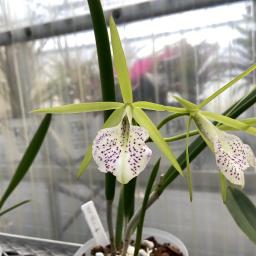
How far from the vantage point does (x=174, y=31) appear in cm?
81

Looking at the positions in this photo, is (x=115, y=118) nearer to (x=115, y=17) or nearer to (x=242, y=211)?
(x=242, y=211)

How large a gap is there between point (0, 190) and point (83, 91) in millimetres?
617

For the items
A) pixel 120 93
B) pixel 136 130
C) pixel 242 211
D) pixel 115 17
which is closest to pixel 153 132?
pixel 136 130

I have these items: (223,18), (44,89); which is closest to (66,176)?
(44,89)

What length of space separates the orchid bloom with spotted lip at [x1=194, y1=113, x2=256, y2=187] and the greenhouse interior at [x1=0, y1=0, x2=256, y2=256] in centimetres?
25

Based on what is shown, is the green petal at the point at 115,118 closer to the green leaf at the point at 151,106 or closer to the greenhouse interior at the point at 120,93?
the green leaf at the point at 151,106

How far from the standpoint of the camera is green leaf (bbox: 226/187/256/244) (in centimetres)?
39

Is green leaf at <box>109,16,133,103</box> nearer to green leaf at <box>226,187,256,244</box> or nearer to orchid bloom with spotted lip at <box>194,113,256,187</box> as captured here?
orchid bloom with spotted lip at <box>194,113,256,187</box>

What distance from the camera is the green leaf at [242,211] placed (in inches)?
15.5

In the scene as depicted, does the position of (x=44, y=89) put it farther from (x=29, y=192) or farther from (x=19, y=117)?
(x=29, y=192)

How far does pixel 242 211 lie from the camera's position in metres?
0.42

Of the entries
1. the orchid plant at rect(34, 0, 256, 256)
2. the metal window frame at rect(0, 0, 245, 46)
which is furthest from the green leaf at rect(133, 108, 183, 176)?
the metal window frame at rect(0, 0, 245, 46)

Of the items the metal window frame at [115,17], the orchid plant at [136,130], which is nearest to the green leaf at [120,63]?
the orchid plant at [136,130]

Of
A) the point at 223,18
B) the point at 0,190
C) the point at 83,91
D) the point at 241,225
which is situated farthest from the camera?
the point at 0,190
